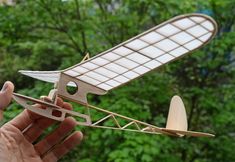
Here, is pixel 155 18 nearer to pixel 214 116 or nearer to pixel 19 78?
pixel 214 116

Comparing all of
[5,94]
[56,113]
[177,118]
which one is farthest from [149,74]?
[5,94]

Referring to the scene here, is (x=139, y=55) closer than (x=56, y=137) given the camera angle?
Yes

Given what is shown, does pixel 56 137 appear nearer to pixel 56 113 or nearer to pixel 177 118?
pixel 56 113

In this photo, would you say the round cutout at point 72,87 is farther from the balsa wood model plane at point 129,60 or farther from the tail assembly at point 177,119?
the tail assembly at point 177,119

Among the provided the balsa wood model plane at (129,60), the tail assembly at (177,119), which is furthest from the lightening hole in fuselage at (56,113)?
the tail assembly at (177,119)

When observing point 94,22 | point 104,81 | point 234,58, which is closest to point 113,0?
point 94,22

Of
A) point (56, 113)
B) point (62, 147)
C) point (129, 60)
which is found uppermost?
point (129, 60)
